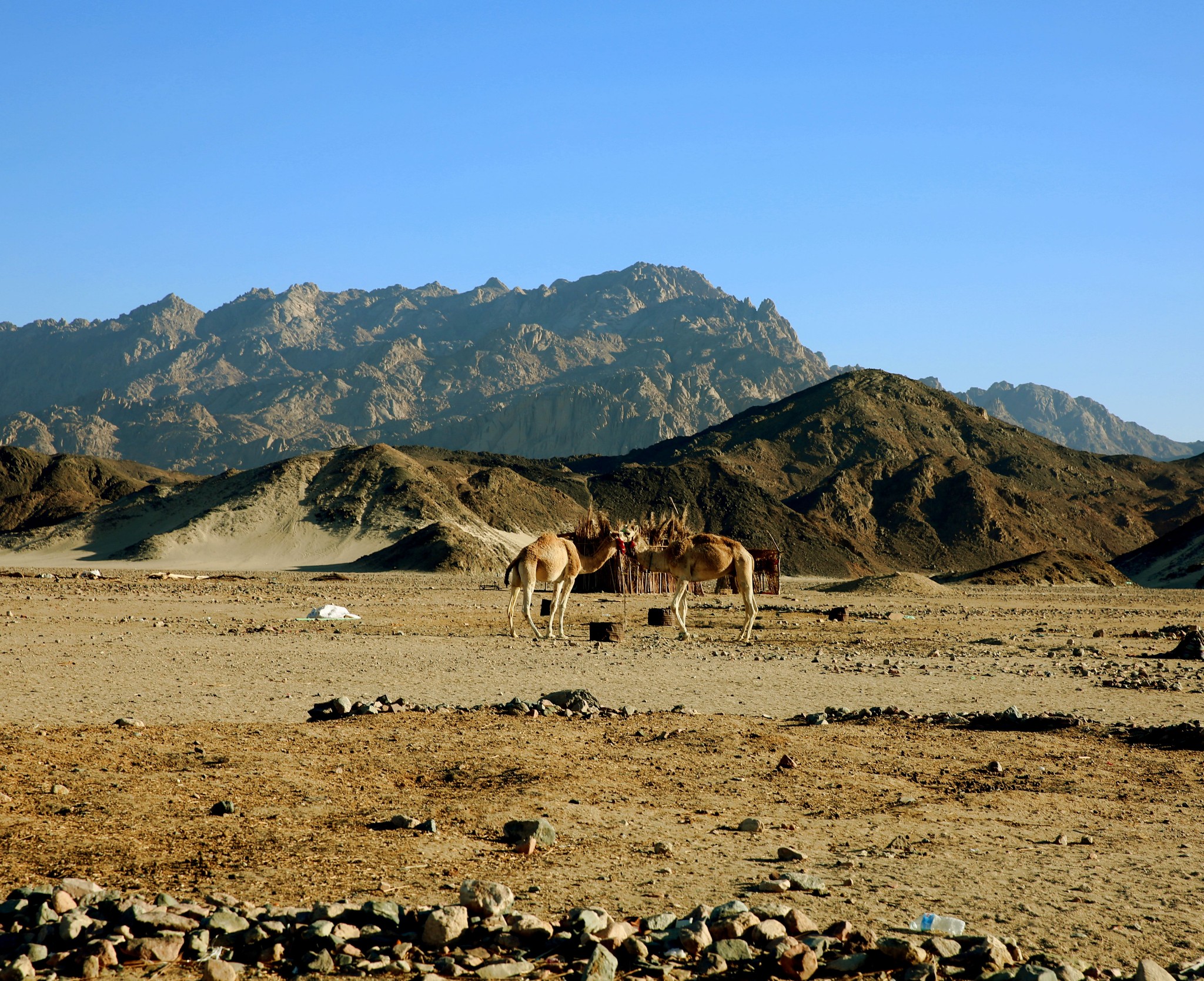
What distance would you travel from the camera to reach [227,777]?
8664 millimetres

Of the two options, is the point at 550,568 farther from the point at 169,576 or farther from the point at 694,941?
Result: the point at 169,576

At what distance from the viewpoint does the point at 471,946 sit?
5.29m

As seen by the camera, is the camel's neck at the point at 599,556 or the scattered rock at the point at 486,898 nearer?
the scattered rock at the point at 486,898

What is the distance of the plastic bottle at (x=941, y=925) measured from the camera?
5.57 m

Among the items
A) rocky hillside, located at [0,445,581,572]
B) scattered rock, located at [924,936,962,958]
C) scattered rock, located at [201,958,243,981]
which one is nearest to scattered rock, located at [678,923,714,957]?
scattered rock, located at [924,936,962,958]

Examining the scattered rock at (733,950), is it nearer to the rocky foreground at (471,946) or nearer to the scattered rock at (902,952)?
the rocky foreground at (471,946)

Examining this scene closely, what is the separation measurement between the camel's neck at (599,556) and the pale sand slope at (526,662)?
64.0 inches

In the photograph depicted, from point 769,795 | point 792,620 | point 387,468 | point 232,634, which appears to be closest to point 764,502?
point 387,468

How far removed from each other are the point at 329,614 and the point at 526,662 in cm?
1074

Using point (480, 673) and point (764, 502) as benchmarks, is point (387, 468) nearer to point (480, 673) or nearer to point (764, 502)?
point (764, 502)

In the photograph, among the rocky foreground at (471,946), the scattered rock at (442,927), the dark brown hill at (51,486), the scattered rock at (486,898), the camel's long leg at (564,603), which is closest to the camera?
the rocky foreground at (471,946)

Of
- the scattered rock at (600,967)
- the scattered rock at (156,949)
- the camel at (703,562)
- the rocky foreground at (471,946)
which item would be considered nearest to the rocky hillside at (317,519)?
the camel at (703,562)

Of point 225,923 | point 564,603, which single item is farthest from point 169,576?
point 225,923

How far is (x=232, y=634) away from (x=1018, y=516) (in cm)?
7439
